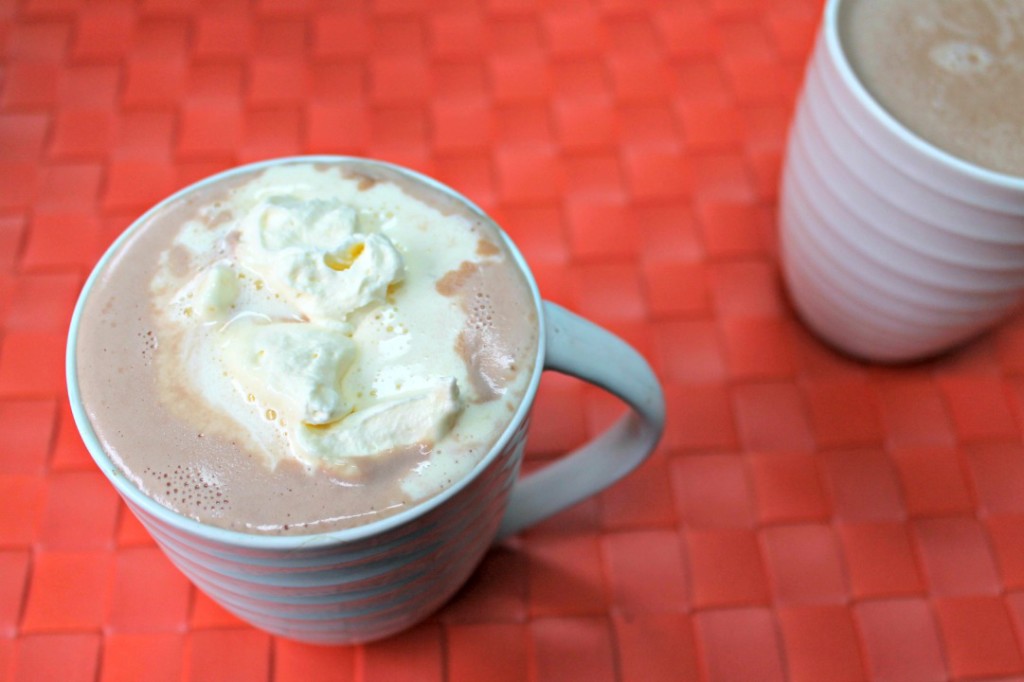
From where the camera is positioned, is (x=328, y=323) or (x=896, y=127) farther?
(x=896, y=127)

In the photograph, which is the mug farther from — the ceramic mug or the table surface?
the ceramic mug

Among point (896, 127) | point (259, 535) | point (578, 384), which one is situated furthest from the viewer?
point (578, 384)

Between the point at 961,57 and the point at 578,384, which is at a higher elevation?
the point at 961,57

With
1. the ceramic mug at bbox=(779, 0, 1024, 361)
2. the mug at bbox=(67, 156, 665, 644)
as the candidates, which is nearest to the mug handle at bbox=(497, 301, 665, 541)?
the mug at bbox=(67, 156, 665, 644)

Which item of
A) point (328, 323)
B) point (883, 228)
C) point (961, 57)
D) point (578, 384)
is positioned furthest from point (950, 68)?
point (328, 323)

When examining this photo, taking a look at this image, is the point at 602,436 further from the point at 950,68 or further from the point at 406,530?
the point at 950,68

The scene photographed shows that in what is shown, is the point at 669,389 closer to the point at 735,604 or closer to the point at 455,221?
the point at 735,604

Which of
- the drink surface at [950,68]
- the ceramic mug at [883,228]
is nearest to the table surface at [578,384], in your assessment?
the ceramic mug at [883,228]
